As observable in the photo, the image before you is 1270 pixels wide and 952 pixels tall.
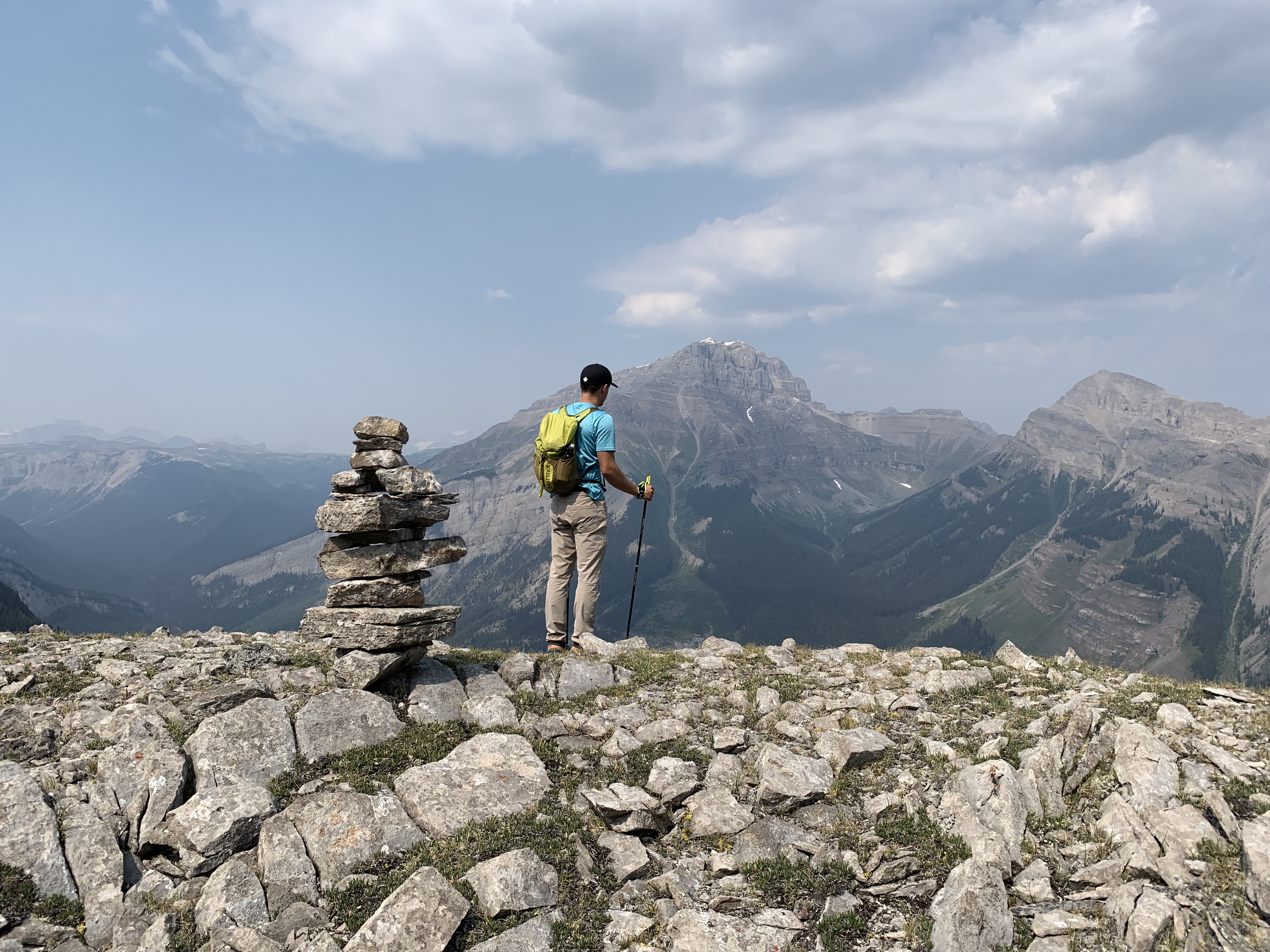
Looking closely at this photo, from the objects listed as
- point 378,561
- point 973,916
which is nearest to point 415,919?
point 973,916

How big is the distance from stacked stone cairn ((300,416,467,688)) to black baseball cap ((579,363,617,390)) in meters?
4.40

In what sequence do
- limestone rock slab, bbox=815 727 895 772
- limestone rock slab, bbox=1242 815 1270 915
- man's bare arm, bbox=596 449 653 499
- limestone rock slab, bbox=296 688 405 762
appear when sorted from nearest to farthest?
limestone rock slab, bbox=1242 815 1270 915, limestone rock slab, bbox=815 727 895 772, limestone rock slab, bbox=296 688 405 762, man's bare arm, bbox=596 449 653 499

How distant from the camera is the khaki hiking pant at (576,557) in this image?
1584 cm

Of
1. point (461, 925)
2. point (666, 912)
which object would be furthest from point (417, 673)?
point (666, 912)

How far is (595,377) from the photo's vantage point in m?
15.6

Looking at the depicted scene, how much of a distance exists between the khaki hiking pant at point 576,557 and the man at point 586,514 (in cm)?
2

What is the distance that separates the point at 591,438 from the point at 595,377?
5.03ft

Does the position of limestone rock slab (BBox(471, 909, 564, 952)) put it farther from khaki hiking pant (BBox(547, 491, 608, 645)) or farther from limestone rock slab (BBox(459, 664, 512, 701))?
khaki hiking pant (BBox(547, 491, 608, 645))

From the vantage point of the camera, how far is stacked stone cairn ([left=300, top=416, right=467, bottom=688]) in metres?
13.7

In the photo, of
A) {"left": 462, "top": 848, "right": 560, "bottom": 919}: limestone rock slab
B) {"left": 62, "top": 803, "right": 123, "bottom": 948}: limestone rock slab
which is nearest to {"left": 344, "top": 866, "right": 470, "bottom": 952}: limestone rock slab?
{"left": 462, "top": 848, "right": 560, "bottom": 919}: limestone rock slab

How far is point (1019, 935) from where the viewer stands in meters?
7.51

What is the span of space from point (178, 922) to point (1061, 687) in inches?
641

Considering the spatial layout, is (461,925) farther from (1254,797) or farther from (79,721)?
(1254,797)

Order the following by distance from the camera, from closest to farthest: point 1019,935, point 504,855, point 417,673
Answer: point 1019,935 < point 504,855 < point 417,673
